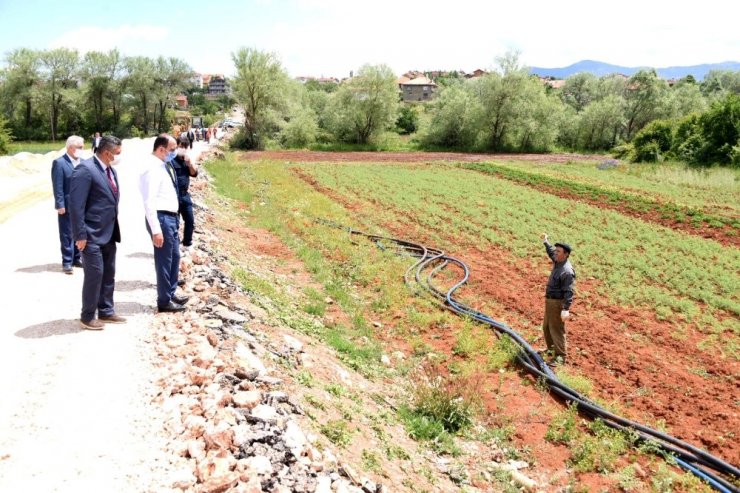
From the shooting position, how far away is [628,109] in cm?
5481

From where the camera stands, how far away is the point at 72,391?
4.37 metres

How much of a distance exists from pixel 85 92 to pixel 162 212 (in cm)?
6260

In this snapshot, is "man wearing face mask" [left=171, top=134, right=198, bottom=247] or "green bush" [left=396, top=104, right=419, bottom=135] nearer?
"man wearing face mask" [left=171, top=134, right=198, bottom=247]

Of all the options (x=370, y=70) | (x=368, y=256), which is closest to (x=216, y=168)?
(x=368, y=256)

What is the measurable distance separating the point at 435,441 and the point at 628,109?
6017 centimetres

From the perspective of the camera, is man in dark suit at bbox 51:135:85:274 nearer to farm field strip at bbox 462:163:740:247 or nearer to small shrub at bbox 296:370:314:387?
small shrub at bbox 296:370:314:387

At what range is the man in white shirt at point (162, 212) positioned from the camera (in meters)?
5.55

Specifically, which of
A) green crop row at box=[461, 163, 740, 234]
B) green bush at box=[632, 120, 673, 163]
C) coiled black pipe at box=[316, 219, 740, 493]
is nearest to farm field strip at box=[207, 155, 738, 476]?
coiled black pipe at box=[316, 219, 740, 493]

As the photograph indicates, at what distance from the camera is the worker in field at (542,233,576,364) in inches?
298

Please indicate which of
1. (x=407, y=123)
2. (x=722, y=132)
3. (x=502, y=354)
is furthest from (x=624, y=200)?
(x=407, y=123)

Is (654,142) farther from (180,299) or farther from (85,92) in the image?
(85,92)

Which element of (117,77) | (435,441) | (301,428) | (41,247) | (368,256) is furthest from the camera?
(117,77)

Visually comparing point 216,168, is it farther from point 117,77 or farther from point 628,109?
point 628,109

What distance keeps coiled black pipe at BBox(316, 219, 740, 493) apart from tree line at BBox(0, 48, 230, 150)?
53358 mm
